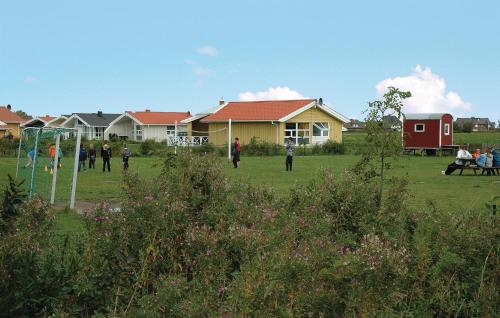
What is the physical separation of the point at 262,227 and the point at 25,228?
218 cm

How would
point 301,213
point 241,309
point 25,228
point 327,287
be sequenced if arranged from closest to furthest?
1. point 241,309
2. point 327,287
3. point 25,228
4. point 301,213

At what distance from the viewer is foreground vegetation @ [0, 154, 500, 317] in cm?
472

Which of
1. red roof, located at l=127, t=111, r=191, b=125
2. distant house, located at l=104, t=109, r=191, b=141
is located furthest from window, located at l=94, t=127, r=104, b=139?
red roof, located at l=127, t=111, r=191, b=125

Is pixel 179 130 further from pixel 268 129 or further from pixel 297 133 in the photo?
pixel 297 133

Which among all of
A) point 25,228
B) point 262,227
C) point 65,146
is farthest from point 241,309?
point 65,146

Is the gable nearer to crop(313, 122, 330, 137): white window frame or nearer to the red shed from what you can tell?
crop(313, 122, 330, 137): white window frame

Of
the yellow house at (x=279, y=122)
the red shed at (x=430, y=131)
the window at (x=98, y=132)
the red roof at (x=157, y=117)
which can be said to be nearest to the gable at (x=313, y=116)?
the yellow house at (x=279, y=122)

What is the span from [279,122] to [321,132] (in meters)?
5.20

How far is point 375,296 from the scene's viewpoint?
4.62 m

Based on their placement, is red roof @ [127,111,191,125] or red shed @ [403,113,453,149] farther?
red roof @ [127,111,191,125]

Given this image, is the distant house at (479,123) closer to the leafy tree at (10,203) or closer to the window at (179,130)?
the window at (179,130)

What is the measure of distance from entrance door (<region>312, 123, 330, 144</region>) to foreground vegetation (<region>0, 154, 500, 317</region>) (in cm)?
5722

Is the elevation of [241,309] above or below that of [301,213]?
below

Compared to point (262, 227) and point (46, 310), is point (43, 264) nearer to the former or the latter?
point (46, 310)
